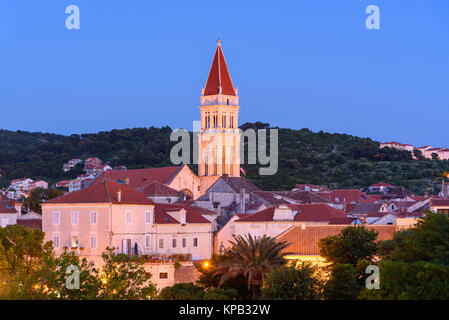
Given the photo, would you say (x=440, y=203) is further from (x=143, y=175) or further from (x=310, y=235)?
(x=143, y=175)

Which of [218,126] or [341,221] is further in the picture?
[218,126]

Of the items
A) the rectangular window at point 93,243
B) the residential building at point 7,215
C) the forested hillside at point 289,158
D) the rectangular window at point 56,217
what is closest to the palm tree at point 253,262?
the rectangular window at point 93,243

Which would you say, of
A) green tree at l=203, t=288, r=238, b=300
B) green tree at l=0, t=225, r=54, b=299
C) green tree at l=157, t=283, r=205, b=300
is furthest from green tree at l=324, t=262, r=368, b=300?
green tree at l=0, t=225, r=54, b=299

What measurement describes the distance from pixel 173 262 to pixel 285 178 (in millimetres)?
70196

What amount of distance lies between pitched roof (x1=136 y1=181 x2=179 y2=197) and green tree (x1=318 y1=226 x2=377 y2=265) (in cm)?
3230

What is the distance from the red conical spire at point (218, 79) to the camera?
332 ft

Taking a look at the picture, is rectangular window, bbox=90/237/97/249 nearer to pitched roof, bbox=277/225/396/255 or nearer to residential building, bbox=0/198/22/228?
pitched roof, bbox=277/225/396/255

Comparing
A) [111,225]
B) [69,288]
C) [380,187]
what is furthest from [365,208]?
[69,288]

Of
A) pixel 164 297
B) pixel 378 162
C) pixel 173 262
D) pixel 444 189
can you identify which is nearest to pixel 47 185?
pixel 378 162

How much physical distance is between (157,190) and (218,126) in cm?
2223

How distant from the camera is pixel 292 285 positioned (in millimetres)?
43031
